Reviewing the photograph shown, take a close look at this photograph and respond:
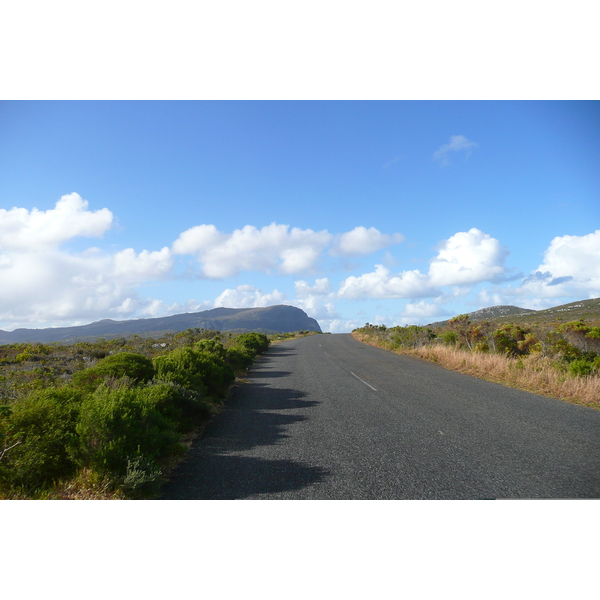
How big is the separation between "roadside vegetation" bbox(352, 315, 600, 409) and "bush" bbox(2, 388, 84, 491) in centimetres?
1037

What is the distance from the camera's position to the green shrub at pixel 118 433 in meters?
4.55

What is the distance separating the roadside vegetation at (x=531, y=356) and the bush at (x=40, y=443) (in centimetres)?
1037

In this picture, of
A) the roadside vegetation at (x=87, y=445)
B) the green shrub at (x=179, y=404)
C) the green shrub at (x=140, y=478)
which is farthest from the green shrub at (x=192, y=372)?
the green shrub at (x=140, y=478)

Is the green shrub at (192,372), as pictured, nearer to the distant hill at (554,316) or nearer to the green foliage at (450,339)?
the green foliage at (450,339)

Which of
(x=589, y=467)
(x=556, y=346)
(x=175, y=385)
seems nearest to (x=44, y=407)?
(x=175, y=385)

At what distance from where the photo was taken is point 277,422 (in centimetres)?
775

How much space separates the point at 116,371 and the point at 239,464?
431 centimetres

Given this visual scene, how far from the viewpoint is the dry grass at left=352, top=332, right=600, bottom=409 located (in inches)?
357

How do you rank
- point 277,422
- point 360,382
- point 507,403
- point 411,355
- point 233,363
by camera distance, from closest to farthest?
point 277,422
point 507,403
point 360,382
point 233,363
point 411,355

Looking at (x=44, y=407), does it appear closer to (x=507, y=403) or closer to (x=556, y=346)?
A: (x=507, y=403)

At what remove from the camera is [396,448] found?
19.1 ft

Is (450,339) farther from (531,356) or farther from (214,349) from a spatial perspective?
(214,349)

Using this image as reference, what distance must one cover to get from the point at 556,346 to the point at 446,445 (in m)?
10.5

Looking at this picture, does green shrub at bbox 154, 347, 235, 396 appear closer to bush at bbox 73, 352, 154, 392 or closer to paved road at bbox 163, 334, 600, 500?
bush at bbox 73, 352, 154, 392
